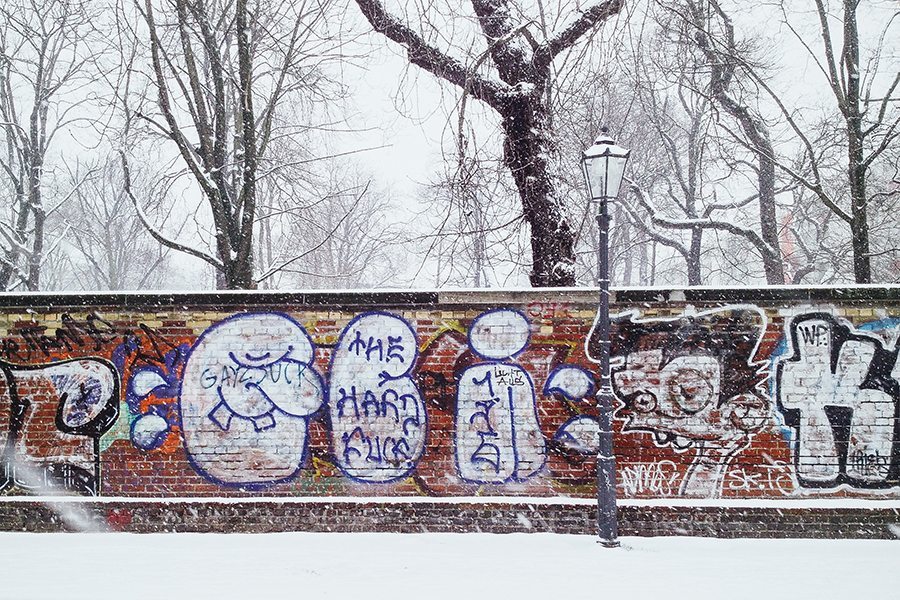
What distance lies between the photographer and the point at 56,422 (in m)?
7.41

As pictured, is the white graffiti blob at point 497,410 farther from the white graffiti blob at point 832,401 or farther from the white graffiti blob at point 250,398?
the white graffiti blob at point 832,401

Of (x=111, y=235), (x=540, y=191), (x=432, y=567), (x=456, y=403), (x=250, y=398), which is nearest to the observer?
(x=432, y=567)

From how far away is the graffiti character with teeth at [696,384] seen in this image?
7055 millimetres

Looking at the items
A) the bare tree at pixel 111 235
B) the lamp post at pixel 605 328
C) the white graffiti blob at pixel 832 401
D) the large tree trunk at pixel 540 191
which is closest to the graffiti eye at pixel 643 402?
the lamp post at pixel 605 328

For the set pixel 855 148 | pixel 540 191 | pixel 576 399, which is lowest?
pixel 576 399

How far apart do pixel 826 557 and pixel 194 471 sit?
6234mm

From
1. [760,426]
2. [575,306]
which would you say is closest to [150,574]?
[575,306]

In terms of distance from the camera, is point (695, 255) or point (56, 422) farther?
point (695, 255)

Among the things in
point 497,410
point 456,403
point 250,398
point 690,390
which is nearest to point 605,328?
point 690,390

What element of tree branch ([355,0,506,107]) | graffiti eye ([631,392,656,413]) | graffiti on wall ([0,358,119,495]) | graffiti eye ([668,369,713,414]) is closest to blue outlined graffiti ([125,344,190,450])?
graffiti on wall ([0,358,119,495])

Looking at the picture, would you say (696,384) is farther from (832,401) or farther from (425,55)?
(425,55)

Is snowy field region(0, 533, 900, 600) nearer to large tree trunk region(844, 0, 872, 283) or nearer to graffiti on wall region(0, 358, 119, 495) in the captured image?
graffiti on wall region(0, 358, 119, 495)

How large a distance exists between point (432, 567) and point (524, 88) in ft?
18.1

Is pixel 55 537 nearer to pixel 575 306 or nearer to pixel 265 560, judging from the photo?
pixel 265 560
